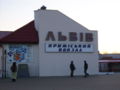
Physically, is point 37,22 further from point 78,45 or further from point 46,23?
point 78,45

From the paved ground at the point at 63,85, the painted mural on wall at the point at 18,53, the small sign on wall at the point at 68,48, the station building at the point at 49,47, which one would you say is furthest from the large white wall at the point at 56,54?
the paved ground at the point at 63,85

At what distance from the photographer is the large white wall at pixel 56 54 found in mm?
41125

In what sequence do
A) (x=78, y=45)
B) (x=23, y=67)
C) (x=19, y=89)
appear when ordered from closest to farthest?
(x=19, y=89) → (x=23, y=67) → (x=78, y=45)

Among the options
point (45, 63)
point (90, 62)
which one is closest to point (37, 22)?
point (45, 63)

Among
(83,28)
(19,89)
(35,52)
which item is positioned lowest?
(19,89)

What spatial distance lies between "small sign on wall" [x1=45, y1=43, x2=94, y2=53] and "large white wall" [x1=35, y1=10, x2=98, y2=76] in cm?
34

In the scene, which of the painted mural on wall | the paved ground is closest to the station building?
the painted mural on wall

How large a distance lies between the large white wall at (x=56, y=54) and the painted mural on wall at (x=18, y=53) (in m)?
1.41

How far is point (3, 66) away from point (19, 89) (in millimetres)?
17900

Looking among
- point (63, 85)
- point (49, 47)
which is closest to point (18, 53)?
point (49, 47)

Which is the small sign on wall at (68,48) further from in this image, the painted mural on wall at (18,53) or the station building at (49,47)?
the painted mural on wall at (18,53)

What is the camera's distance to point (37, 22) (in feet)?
140

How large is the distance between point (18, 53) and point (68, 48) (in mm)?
5578

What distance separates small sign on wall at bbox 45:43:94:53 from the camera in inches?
1630
